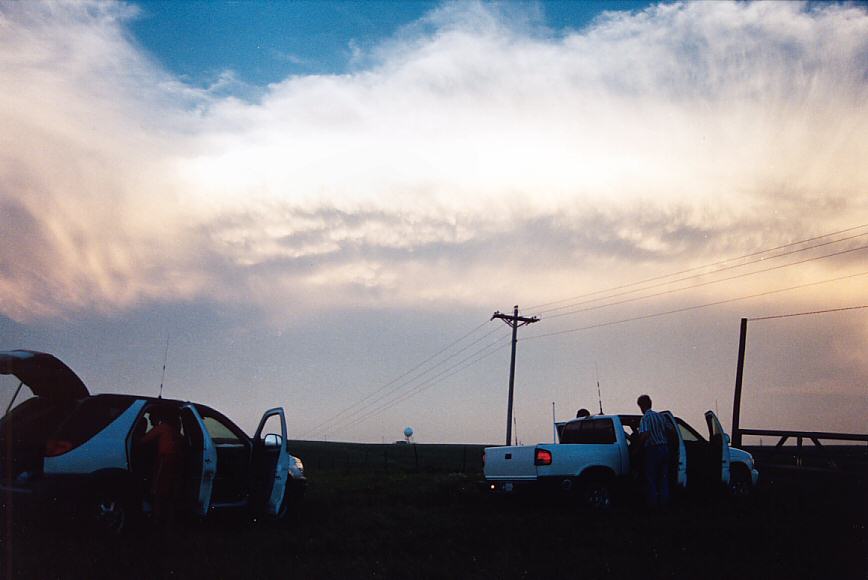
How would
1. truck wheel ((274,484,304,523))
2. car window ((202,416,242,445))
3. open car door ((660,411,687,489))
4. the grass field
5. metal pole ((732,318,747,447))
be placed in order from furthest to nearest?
metal pole ((732,318,747,447)) < open car door ((660,411,687,489)) < truck wheel ((274,484,304,523)) < car window ((202,416,242,445)) < the grass field

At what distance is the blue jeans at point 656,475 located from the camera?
12359 mm

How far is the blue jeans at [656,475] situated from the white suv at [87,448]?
6741 millimetres

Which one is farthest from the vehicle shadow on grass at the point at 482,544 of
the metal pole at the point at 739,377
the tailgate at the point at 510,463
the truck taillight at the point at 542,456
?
the metal pole at the point at 739,377

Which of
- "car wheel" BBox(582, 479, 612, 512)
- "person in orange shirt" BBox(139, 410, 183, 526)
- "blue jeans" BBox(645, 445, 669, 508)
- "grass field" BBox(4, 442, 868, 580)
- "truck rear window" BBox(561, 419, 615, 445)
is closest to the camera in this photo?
"grass field" BBox(4, 442, 868, 580)

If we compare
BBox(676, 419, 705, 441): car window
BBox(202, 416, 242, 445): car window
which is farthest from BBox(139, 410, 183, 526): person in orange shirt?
BBox(676, 419, 705, 441): car window

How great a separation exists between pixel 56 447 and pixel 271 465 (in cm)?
302

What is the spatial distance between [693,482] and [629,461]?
3.85 feet

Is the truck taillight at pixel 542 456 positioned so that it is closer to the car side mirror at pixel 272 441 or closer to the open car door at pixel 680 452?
the open car door at pixel 680 452

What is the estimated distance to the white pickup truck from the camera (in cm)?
1266

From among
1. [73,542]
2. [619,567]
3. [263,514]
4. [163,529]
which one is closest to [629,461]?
[619,567]

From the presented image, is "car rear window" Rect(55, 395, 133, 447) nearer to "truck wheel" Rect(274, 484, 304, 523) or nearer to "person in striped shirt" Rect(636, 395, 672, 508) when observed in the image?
"truck wheel" Rect(274, 484, 304, 523)

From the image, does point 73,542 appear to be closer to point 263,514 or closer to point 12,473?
point 12,473

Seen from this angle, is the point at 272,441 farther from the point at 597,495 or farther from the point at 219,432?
the point at 597,495

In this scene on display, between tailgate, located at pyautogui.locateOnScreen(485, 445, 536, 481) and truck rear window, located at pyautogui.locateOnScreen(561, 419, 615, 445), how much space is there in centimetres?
148
